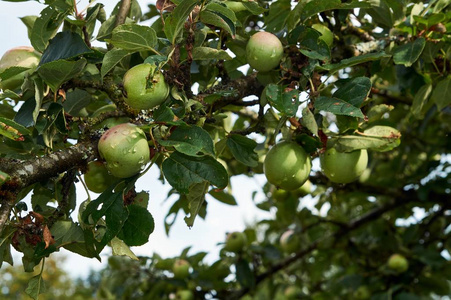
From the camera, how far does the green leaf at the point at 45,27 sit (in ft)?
4.28

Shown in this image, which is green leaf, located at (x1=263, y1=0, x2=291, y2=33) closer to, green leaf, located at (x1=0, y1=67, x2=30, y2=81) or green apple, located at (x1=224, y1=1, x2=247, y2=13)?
green apple, located at (x1=224, y1=1, x2=247, y2=13)

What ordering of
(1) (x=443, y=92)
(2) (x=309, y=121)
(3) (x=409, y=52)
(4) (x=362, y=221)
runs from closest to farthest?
(2) (x=309, y=121)
(3) (x=409, y=52)
(1) (x=443, y=92)
(4) (x=362, y=221)

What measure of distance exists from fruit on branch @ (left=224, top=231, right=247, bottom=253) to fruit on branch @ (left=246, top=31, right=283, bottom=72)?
150cm

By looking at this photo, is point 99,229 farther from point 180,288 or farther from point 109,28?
point 180,288

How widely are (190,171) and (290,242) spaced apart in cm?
197

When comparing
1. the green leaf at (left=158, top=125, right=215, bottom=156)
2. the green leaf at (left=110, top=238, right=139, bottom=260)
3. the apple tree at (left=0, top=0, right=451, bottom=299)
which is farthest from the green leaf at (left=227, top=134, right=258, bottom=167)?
the green leaf at (left=110, top=238, right=139, bottom=260)

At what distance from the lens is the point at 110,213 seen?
1156 mm

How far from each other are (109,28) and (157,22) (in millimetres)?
162

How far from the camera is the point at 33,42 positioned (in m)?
1.37

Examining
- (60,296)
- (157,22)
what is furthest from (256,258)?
(60,296)

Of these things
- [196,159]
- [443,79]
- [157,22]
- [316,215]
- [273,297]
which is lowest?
[273,297]

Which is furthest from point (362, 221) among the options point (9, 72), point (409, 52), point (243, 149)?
point (9, 72)

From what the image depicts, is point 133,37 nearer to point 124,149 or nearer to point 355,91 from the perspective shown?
point 124,149

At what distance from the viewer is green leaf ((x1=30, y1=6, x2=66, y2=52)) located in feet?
4.28
